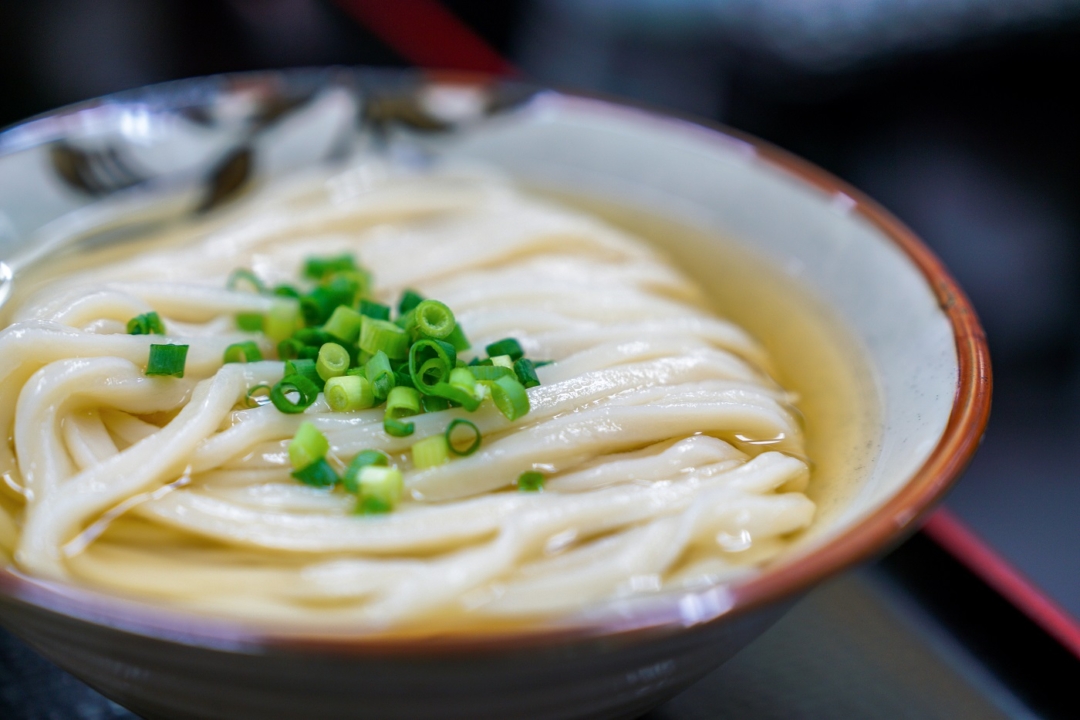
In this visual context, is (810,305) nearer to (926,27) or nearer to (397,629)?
(397,629)

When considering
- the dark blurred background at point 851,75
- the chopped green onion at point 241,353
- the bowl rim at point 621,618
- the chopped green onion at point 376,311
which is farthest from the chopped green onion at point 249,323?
the dark blurred background at point 851,75

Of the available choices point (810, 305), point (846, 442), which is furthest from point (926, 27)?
point (846, 442)

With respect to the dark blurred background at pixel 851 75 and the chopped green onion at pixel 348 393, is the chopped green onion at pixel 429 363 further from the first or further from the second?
the dark blurred background at pixel 851 75

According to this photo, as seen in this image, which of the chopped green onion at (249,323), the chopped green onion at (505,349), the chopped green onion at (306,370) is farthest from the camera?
the chopped green onion at (249,323)

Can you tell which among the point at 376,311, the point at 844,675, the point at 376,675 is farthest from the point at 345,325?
the point at 844,675

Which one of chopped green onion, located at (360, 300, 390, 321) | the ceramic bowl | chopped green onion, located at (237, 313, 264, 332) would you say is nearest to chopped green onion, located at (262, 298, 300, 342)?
chopped green onion, located at (237, 313, 264, 332)

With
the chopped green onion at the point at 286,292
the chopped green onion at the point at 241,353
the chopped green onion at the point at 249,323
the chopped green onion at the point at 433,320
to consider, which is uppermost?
the chopped green onion at the point at 433,320

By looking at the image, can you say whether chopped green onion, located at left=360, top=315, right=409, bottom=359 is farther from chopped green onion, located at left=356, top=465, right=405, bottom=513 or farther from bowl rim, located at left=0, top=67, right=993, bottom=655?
bowl rim, located at left=0, top=67, right=993, bottom=655

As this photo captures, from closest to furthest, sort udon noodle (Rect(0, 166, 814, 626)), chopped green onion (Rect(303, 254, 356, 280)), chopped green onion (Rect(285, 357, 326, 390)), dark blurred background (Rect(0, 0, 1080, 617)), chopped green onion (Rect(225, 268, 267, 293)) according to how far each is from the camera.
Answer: udon noodle (Rect(0, 166, 814, 626)), chopped green onion (Rect(285, 357, 326, 390)), chopped green onion (Rect(225, 268, 267, 293)), chopped green onion (Rect(303, 254, 356, 280)), dark blurred background (Rect(0, 0, 1080, 617))
